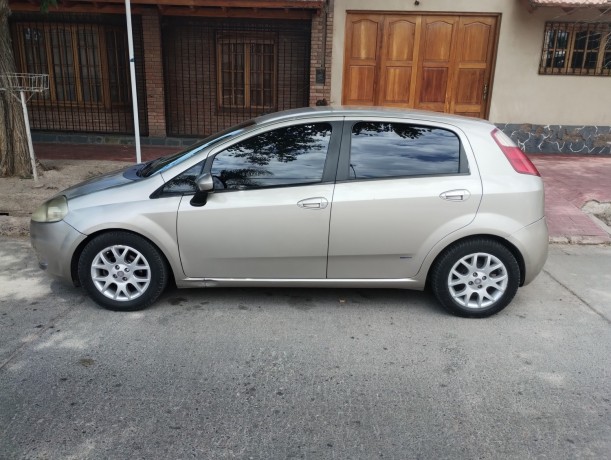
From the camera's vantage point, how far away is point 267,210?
4.11 m

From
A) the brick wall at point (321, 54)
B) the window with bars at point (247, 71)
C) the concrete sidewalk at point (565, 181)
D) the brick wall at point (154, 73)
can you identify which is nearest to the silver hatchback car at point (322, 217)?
the concrete sidewalk at point (565, 181)

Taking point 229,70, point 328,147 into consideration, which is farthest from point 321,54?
point 328,147

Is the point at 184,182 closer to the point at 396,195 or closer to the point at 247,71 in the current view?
the point at 396,195

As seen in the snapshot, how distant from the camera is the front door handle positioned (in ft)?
13.5

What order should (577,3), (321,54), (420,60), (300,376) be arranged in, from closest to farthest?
(300,376) → (577,3) → (321,54) → (420,60)

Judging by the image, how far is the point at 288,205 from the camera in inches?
162

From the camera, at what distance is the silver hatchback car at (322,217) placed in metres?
4.13

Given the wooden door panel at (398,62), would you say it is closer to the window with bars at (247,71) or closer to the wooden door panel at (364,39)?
the wooden door panel at (364,39)

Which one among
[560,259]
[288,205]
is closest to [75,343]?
[288,205]

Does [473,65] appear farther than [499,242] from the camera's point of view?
Yes

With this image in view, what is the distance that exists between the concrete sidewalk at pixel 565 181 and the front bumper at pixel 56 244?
18.1 feet

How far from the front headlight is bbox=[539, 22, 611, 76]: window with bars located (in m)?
10.7

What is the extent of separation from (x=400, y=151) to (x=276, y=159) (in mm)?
995

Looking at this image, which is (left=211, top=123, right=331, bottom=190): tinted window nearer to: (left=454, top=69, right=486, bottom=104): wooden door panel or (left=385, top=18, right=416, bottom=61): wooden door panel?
(left=385, top=18, right=416, bottom=61): wooden door panel
